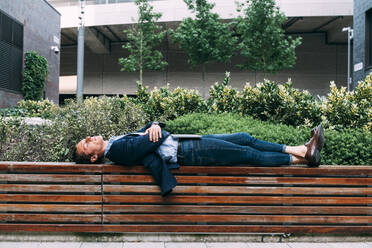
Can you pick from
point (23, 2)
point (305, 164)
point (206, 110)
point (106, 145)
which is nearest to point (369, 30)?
point (206, 110)

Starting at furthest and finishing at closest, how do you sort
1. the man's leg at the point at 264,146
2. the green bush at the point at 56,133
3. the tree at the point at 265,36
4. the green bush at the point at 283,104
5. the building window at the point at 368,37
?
1. the tree at the point at 265,36
2. the building window at the point at 368,37
3. the green bush at the point at 283,104
4. the green bush at the point at 56,133
5. the man's leg at the point at 264,146

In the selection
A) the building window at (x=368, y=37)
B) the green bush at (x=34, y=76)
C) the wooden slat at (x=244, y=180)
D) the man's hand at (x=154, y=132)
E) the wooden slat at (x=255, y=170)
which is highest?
the building window at (x=368, y=37)

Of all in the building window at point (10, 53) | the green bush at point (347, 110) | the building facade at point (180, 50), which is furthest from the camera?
the building facade at point (180, 50)

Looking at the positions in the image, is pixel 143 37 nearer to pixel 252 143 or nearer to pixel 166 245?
pixel 252 143

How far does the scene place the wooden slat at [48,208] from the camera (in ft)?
9.62

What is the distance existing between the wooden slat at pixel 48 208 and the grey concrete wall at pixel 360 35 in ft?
50.0

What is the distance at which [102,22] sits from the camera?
2520 centimetres

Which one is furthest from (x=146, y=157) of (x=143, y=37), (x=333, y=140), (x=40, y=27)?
(x=143, y=37)

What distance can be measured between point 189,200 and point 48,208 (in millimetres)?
1354

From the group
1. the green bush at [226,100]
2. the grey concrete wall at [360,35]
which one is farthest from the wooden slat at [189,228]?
the grey concrete wall at [360,35]

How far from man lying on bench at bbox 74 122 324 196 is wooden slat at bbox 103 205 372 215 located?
0.27 metres

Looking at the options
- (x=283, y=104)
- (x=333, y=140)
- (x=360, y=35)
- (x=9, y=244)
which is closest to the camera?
(x=9, y=244)

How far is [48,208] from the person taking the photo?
9.65 ft

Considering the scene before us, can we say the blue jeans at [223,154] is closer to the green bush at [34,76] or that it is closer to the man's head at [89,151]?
the man's head at [89,151]
